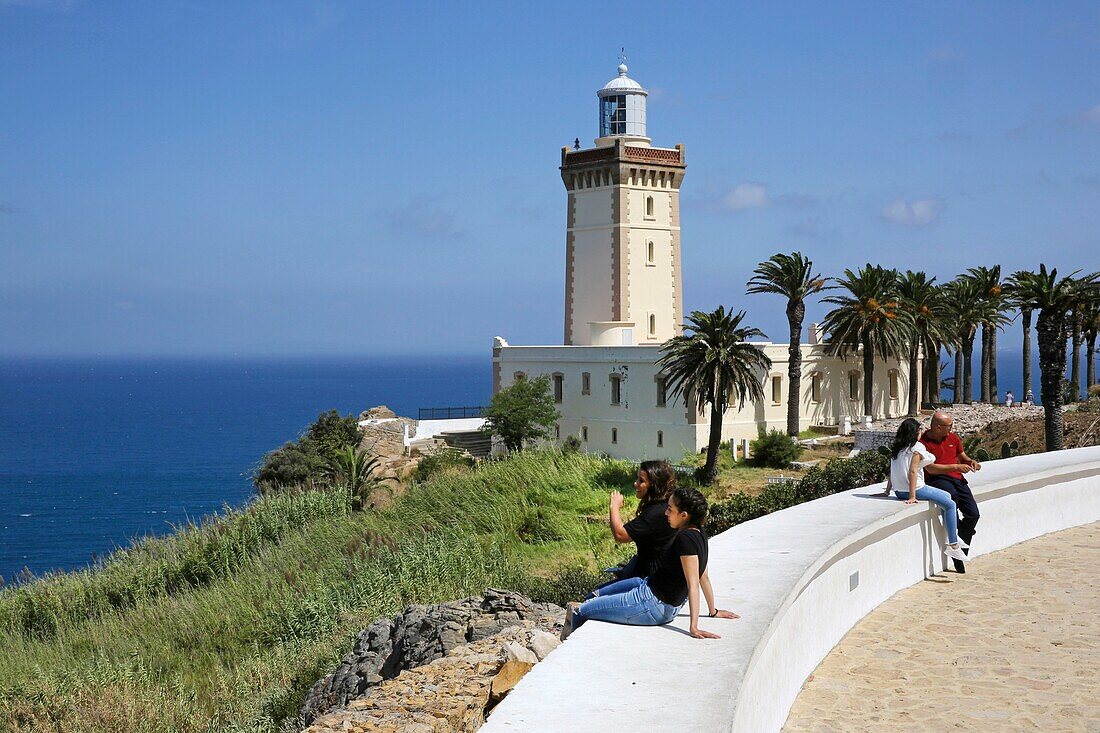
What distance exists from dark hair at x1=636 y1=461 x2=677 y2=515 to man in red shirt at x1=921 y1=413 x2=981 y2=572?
317 centimetres

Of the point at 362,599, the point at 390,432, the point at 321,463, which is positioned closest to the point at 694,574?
the point at 362,599

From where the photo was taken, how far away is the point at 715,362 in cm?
3741

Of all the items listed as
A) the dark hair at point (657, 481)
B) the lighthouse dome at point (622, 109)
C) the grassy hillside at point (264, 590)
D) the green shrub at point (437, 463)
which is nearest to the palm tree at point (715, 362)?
the green shrub at point (437, 463)

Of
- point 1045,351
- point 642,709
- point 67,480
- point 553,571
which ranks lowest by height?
point 67,480

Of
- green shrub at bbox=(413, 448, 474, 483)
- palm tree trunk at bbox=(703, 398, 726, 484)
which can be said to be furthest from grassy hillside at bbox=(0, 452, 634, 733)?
palm tree trunk at bbox=(703, 398, 726, 484)

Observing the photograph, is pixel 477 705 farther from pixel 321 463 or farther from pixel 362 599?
pixel 321 463

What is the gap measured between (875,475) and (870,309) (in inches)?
1211

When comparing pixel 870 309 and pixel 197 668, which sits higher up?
pixel 870 309

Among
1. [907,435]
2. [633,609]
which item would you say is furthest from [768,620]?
[907,435]

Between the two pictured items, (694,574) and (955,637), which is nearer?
(694,574)

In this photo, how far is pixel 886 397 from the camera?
4791 centimetres

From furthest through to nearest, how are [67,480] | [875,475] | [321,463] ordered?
[67,480] → [321,463] → [875,475]

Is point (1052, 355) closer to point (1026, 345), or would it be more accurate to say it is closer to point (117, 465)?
point (1026, 345)

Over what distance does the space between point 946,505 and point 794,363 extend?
35.3 metres
